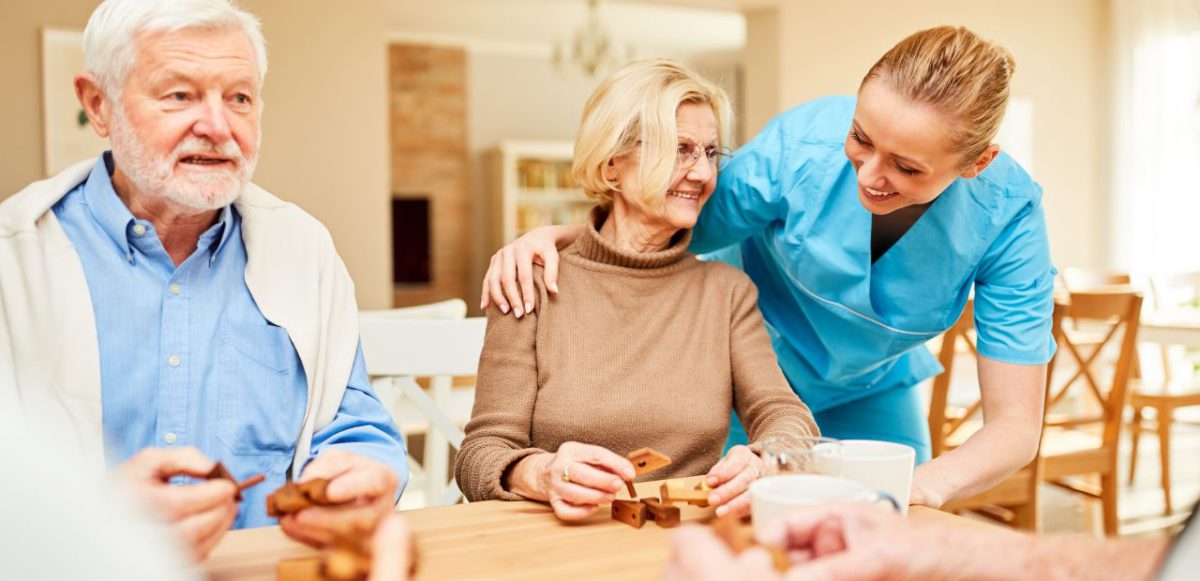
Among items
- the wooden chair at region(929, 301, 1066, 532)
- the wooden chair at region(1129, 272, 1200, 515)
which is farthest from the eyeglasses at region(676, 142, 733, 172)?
the wooden chair at region(1129, 272, 1200, 515)

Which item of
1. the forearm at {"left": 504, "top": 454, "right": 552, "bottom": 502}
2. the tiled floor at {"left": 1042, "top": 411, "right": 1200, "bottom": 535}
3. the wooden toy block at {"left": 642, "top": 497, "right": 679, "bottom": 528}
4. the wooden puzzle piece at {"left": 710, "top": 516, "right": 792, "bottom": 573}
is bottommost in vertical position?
the tiled floor at {"left": 1042, "top": 411, "right": 1200, "bottom": 535}

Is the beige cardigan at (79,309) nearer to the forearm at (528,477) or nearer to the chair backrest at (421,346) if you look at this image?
the forearm at (528,477)

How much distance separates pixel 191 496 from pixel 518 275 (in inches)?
28.1

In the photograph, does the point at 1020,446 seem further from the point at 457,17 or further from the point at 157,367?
the point at 457,17

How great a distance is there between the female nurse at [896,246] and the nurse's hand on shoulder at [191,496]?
0.65m

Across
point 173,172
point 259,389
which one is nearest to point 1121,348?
point 259,389

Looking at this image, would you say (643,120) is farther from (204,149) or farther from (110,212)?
(110,212)

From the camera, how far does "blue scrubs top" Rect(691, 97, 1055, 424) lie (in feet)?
4.38

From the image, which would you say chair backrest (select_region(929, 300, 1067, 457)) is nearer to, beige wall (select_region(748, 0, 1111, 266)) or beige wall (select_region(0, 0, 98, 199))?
beige wall (select_region(748, 0, 1111, 266))

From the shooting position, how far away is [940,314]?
1424 mm

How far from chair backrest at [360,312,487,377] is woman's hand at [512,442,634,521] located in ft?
2.33

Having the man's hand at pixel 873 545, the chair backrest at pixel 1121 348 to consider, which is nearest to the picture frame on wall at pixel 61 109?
the chair backrest at pixel 1121 348

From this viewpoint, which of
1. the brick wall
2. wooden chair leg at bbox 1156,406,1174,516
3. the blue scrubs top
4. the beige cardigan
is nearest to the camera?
the beige cardigan

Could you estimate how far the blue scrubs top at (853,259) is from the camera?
4.38 ft
